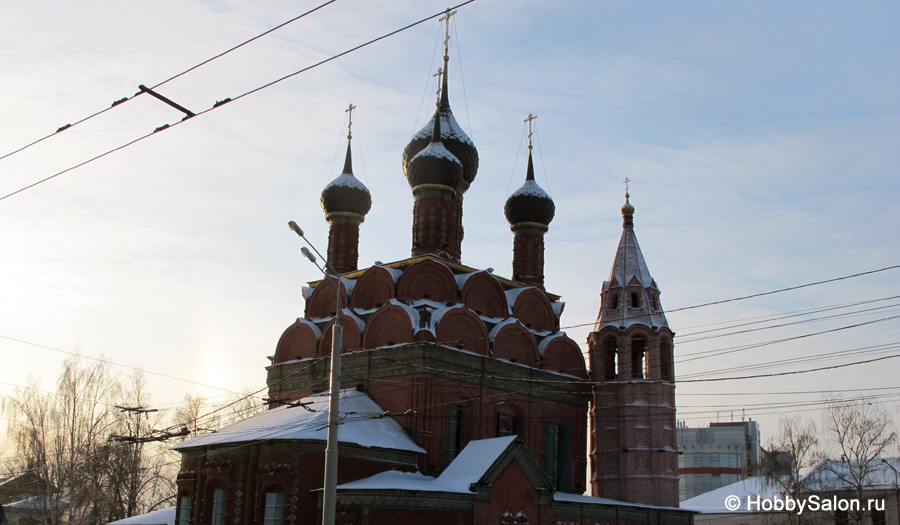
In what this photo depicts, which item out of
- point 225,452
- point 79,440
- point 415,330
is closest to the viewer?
point 225,452

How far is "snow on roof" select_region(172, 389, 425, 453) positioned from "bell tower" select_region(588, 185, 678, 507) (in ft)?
21.7

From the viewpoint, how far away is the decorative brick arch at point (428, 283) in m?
23.4

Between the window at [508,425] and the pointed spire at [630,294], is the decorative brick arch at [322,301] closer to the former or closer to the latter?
→ the window at [508,425]

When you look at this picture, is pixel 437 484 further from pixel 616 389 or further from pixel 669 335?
pixel 669 335

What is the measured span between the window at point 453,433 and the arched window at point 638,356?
5806 mm

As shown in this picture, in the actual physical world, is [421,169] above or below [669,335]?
above

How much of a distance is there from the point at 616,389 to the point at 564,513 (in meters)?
4.48

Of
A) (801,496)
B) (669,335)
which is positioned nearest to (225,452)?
(669,335)

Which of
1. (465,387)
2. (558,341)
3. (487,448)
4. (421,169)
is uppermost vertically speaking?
(421,169)

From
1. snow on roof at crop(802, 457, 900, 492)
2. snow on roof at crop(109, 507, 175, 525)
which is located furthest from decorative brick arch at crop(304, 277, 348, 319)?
snow on roof at crop(802, 457, 900, 492)

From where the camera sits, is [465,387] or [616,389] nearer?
[465,387]

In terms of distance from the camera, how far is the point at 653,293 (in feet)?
86.5

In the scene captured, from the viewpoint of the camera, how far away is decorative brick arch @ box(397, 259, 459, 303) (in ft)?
76.9

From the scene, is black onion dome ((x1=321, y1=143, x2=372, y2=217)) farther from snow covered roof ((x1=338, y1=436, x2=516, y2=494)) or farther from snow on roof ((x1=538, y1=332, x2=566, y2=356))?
snow covered roof ((x1=338, y1=436, x2=516, y2=494))
